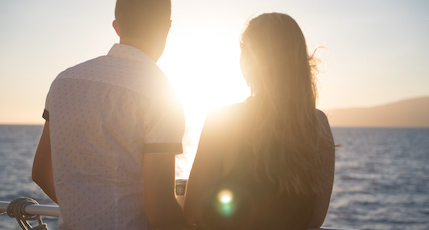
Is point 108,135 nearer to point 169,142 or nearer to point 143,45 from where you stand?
point 169,142

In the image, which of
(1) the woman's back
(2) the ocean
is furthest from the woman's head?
(2) the ocean

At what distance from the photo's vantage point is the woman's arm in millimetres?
1990

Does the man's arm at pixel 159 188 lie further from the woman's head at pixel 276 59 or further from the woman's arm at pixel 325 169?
the woman's arm at pixel 325 169

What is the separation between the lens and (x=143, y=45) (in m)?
1.81

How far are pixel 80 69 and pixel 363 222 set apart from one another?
17.6 metres

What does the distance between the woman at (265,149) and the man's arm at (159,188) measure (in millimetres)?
220

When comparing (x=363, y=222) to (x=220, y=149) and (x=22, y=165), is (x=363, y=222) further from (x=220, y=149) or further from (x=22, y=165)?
(x=22, y=165)

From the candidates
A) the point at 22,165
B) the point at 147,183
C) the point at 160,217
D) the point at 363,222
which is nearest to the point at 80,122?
the point at 147,183

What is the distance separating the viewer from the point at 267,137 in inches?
72.7

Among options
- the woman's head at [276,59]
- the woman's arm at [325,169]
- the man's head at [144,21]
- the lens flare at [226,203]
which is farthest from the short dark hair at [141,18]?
the woman's arm at [325,169]

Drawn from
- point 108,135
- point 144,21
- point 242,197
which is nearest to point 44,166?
point 108,135

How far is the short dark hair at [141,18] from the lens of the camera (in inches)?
71.3

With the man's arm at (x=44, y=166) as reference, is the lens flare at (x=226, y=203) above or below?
below

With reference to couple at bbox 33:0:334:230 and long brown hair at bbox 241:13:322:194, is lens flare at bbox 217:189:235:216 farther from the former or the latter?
long brown hair at bbox 241:13:322:194
